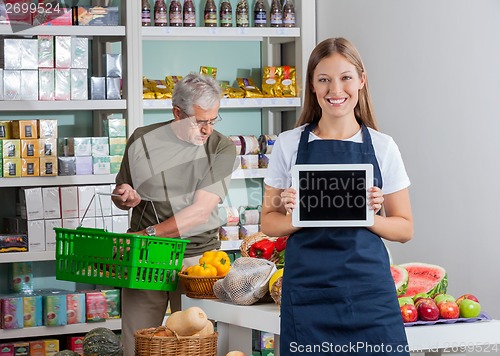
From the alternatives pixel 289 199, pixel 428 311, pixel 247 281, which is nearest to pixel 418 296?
pixel 428 311

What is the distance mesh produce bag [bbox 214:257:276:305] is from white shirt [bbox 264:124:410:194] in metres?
0.73

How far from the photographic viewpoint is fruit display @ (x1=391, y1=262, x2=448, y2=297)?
3006 millimetres

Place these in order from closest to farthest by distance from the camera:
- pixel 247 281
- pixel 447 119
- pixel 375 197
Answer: pixel 375 197 < pixel 247 281 < pixel 447 119

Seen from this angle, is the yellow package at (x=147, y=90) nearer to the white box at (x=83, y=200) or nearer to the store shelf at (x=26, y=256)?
the white box at (x=83, y=200)

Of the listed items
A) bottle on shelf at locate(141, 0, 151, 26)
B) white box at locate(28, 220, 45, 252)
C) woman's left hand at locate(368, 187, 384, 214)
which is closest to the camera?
woman's left hand at locate(368, 187, 384, 214)

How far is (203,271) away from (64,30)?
190 cm

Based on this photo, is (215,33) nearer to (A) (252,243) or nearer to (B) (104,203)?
(B) (104,203)

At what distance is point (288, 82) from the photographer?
17.3 ft

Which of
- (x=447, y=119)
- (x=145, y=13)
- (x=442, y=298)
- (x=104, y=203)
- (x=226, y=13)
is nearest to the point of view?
(x=442, y=298)

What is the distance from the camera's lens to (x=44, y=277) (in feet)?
16.5

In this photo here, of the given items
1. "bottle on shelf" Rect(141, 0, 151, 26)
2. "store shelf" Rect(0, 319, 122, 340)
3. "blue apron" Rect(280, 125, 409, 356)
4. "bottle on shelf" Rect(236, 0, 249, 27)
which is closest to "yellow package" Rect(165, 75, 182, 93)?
"bottle on shelf" Rect(141, 0, 151, 26)

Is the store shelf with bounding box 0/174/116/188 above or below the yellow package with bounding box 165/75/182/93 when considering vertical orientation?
below

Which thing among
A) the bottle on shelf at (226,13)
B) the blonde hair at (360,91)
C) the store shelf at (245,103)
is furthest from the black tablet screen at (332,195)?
the bottle on shelf at (226,13)

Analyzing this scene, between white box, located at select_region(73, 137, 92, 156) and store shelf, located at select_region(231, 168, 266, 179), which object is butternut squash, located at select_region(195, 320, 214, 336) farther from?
store shelf, located at select_region(231, 168, 266, 179)
